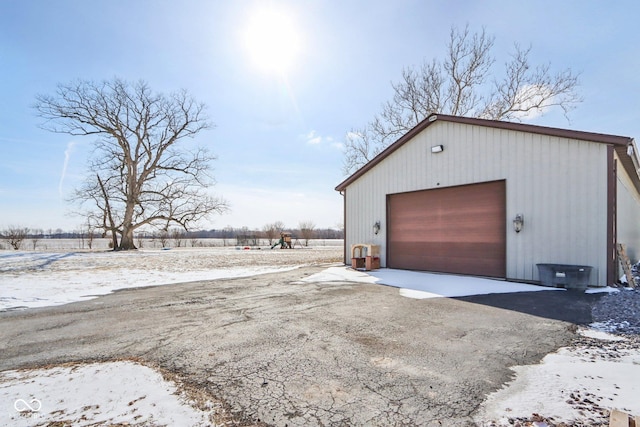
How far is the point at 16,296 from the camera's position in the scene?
5938 mm

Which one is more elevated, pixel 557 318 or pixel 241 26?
pixel 241 26

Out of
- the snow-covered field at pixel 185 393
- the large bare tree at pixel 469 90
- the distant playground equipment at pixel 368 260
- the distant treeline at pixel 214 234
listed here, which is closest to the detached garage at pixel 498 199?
the distant playground equipment at pixel 368 260

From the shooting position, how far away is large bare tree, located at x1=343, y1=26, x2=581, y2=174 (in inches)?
625

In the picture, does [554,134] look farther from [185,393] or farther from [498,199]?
[185,393]

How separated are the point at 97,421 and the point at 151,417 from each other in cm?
31

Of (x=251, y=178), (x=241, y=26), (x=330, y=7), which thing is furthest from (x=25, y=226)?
(x=330, y=7)

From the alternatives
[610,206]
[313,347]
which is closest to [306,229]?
[610,206]

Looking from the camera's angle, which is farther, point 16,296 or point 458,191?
point 458,191

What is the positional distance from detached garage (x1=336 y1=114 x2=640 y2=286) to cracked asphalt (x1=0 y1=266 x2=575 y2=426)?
10.3 ft

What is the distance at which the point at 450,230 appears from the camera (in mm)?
8445

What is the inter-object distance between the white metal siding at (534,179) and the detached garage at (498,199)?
2 centimetres

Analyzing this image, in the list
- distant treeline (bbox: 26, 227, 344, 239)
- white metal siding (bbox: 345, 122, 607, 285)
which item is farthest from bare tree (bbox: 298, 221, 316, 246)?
white metal siding (bbox: 345, 122, 607, 285)

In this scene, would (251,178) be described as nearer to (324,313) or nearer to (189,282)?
(189,282)

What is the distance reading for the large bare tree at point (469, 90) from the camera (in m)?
15.9
